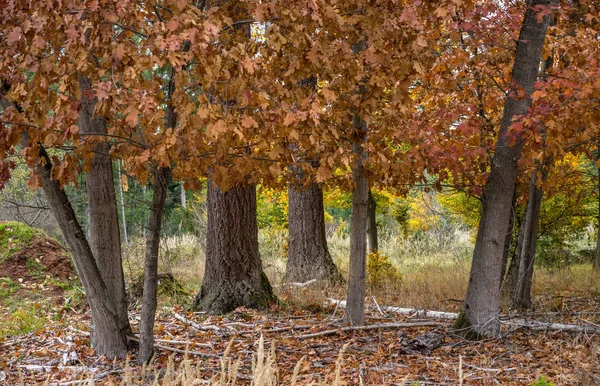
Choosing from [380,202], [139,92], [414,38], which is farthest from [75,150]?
[380,202]

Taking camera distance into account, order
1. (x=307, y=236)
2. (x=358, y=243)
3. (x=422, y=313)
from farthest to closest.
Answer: (x=307, y=236) → (x=422, y=313) → (x=358, y=243)

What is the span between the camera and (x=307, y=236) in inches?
427

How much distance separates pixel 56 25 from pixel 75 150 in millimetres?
939

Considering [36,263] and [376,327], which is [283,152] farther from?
[36,263]

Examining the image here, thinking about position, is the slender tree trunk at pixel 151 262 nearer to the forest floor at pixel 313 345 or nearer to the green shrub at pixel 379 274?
the forest floor at pixel 313 345

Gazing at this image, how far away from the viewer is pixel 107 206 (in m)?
5.50

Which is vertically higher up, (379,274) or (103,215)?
(103,215)

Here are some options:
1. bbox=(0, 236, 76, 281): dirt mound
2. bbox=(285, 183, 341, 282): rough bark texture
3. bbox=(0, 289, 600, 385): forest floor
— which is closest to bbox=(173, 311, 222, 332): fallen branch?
bbox=(0, 289, 600, 385): forest floor

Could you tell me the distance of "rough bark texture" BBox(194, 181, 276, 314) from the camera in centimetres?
772

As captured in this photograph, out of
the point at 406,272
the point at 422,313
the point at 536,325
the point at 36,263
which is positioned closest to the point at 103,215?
Answer: the point at 422,313

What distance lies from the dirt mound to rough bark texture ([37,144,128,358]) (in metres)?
5.07

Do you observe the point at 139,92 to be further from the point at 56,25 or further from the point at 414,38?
the point at 414,38

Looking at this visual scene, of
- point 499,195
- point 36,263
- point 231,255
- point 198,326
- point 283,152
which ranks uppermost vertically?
point 283,152

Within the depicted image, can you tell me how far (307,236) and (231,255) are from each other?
3273mm
